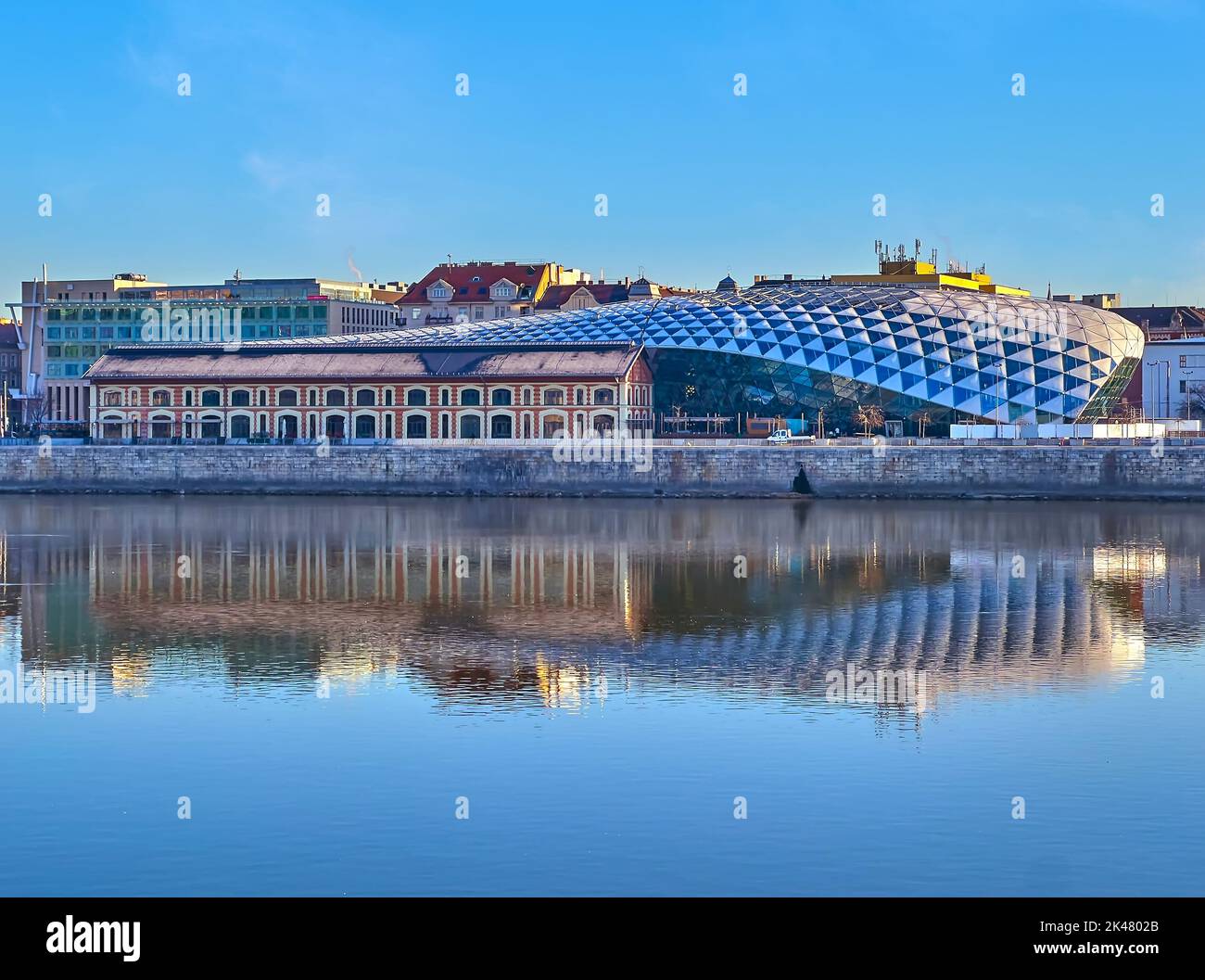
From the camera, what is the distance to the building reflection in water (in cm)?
3609

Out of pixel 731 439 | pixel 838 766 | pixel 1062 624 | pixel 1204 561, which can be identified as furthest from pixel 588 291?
pixel 838 766

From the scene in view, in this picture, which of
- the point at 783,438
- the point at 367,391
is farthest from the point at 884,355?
the point at 367,391

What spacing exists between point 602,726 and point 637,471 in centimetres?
6079

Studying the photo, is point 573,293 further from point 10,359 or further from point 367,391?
point 367,391

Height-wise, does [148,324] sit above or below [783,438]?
above

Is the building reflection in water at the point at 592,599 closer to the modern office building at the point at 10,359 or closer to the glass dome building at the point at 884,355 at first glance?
the glass dome building at the point at 884,355

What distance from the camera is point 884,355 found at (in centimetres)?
10631

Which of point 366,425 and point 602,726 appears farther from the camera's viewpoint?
point 366,425

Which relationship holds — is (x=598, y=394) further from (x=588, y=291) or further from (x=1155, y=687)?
(x=1155, y=687)

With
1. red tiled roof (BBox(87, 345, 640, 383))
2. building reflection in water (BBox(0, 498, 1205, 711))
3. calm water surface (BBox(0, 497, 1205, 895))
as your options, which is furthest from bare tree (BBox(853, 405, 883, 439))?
calm water surface (BBox(0, 497, 1205, 895))

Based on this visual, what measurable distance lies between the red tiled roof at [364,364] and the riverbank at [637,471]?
1095 cm

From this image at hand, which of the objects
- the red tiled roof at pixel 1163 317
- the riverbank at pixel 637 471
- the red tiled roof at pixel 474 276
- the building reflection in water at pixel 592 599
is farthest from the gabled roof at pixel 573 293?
the building reflection in water at pixel 592 599

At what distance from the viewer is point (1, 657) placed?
1486 inches
